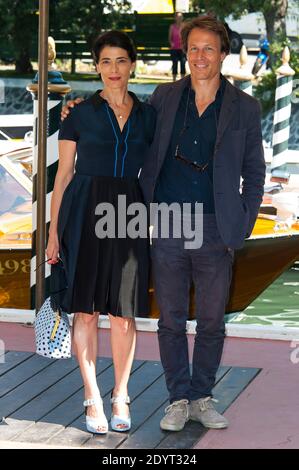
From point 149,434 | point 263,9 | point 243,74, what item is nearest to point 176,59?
point 263,9

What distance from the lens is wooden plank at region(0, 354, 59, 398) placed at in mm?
5262

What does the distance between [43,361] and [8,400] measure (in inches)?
26.0

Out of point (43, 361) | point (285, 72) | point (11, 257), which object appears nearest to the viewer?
point (43, 361)

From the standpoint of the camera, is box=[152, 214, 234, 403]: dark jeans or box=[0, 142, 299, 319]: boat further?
box=[0, 142, 299, 319]: boat

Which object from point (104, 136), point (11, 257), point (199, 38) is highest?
Result: point (199, 38)

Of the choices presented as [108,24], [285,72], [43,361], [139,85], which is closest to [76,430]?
[43,361]

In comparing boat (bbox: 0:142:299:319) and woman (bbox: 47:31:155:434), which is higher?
woman (bbox: 47:31:155:434)

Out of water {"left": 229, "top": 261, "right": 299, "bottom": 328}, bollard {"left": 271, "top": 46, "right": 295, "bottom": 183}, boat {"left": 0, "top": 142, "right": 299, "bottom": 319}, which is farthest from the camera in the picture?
bollard {"left": 271, "top": 46, "right": 295, "bottom": 183}

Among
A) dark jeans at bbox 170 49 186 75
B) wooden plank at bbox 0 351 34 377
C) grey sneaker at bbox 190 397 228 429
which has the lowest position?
dark jeans at bbox 170 49 186 75

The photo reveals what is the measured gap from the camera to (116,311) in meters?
4.64

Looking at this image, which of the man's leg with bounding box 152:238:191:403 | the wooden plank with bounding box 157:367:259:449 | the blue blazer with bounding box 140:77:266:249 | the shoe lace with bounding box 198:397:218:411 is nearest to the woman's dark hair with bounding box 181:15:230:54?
the blue blazer with bounding box 140:77:266:249

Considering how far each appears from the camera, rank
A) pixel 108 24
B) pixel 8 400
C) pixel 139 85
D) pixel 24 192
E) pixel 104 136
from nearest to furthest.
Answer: pixel 104 136
pixel 8 400
pixel 24 192
pixel 139 85
pixel 108 24

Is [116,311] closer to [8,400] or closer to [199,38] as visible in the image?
[8,400]

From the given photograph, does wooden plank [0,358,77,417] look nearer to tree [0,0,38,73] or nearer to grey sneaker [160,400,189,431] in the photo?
grey sneaker [160,400,189,431]
